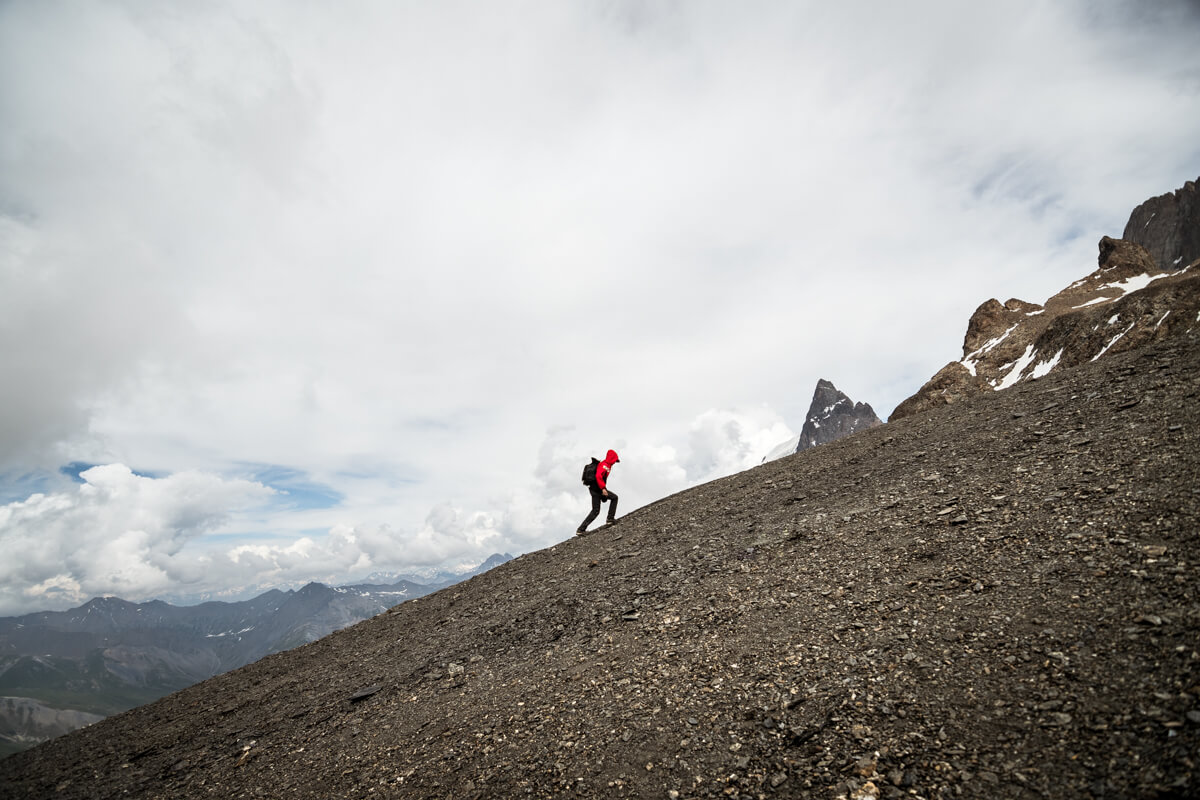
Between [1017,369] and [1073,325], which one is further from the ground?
[1073,325]

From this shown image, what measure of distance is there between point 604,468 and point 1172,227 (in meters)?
164

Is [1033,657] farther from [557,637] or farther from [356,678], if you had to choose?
[356,678]

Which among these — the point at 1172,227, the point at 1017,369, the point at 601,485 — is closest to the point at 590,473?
the point at 601,485

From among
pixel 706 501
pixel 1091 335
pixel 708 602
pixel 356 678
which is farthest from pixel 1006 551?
pixel 1091 335

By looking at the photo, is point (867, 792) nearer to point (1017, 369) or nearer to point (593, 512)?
point (593, 512)

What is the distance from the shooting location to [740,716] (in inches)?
309

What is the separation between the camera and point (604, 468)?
2266 cm

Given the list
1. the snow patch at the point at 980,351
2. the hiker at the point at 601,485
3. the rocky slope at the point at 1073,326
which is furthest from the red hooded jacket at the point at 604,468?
the snow patch at the point at 980,351

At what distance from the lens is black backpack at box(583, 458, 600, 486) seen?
22969 millimetres

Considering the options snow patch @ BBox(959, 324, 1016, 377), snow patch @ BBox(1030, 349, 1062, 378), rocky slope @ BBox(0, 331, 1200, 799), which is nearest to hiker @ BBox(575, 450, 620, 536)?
rocky slope @ BBox(0, 331, 1200, 799)

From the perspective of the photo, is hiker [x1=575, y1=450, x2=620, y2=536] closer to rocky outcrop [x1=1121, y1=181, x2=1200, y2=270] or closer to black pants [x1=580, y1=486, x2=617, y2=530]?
black pants [x1=580, y1=486, x2=617, y2=530]

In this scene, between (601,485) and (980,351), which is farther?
(980,351)

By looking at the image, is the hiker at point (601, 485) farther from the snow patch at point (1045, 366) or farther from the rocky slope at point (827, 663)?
the snow patch at point (1045, 366)

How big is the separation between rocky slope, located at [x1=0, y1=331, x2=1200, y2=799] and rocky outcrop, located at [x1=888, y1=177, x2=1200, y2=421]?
1410 centimetres
